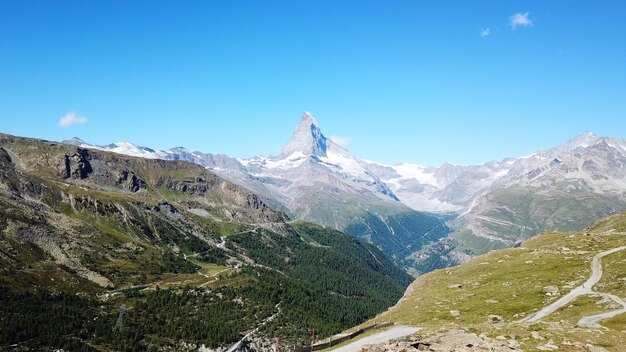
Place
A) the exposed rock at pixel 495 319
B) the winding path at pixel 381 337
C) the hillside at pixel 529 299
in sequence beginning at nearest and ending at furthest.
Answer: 1. the hillside at pixel 529 299
2. the winding path at pixel 381 337
3. the exposed rock at pixel 495 319

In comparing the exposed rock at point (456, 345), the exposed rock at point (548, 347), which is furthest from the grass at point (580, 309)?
the exposed rock at point (456, 345)

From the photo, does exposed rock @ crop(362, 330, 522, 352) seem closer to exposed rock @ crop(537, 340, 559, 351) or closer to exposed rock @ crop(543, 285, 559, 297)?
exposed rock @ crop(537, 340, 559, 351)

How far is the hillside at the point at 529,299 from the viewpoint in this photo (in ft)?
184

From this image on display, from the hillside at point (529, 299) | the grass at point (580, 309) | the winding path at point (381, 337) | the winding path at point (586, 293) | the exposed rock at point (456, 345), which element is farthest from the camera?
the grass at point (580, 309)

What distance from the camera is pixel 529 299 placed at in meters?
94.0

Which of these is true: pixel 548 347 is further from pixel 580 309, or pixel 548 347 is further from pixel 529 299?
pixel 529 299

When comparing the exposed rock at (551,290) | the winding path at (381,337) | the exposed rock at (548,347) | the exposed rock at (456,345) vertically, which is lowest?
the winding path at (381,337)

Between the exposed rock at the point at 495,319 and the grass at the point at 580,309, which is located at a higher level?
the grass at the point at 580,309

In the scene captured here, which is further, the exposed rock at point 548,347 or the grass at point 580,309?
the grass at point 580,309

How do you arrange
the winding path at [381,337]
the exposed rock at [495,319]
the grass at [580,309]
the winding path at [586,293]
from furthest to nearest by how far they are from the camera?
the exposed rock at [495,319], the grass at [580,309], the winding path at [586,293], the winding path at [381,337]

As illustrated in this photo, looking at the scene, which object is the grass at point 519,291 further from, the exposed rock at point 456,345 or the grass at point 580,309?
the exposed rock at point 456,345

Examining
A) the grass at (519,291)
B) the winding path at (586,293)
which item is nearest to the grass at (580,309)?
the grass at (519,291)

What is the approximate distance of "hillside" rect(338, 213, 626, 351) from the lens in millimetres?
56062

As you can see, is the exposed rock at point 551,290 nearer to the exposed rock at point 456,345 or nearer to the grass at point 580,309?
the grass at point 580,309
